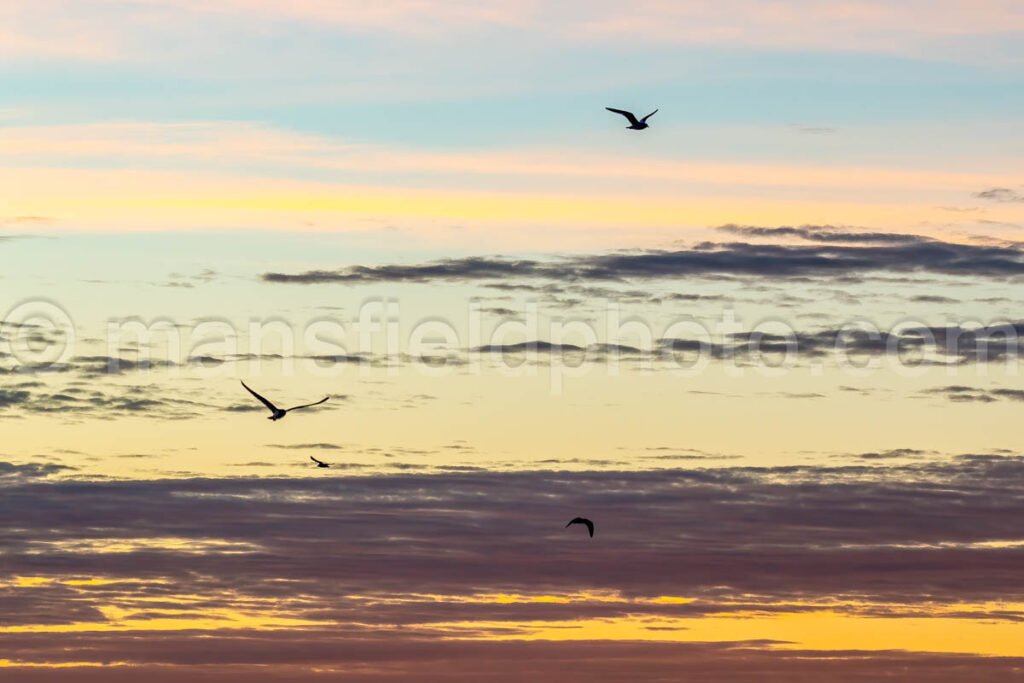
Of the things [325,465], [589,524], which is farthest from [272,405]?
Answer: [589,524]

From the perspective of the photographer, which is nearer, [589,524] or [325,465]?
[589,524]

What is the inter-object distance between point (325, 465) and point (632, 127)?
128 ft

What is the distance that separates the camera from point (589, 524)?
460 feet

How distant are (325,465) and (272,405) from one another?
31.7 feet

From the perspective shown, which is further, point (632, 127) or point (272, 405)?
point (272, 405)

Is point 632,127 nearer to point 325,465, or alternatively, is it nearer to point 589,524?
point 589,524

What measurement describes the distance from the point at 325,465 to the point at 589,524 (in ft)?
84.7

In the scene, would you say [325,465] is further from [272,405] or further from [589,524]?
[589,524]

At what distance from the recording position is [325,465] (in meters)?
155

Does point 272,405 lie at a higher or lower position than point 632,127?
lower

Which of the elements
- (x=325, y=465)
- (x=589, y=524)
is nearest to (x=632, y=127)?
(x=589, y=524)

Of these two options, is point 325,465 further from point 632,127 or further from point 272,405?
point 632,127

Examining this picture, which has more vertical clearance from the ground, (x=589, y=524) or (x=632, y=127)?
(x=632, y=127)

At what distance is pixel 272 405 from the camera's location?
485 feet
